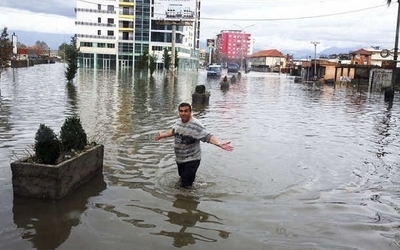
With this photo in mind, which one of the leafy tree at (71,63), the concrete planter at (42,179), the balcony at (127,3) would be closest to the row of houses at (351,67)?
the leafy tree at (71,63)

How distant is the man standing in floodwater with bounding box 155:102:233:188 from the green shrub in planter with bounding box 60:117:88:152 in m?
1.33

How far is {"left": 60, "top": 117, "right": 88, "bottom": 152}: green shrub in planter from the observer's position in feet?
22.6

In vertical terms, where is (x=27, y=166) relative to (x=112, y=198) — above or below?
above

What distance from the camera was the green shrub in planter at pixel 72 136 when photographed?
6.88 meters

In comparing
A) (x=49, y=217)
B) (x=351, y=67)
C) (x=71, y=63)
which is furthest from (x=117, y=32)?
(x=49, y=217)

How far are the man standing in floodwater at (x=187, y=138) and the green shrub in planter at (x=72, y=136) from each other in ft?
4.37

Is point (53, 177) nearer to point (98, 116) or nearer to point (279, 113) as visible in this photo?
point (98, 116)

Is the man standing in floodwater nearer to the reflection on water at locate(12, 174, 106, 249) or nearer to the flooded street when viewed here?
the flooded street

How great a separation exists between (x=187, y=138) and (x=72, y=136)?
187 centimetres

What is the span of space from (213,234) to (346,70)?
62404 millimetres

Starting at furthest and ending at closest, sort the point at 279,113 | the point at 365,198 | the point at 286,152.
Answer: the point at 279,113, the point at 286,152, the point at 365,198

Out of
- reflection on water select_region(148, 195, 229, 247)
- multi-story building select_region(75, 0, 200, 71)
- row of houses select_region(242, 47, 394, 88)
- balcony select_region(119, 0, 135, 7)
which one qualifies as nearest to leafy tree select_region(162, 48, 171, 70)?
multi-story building select_region(75, 0, 200, 71)

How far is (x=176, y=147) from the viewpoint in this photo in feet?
22.6

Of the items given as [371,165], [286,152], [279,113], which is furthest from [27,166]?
[279,113]
